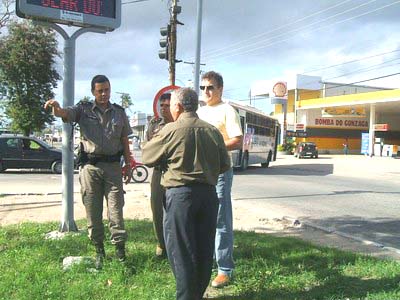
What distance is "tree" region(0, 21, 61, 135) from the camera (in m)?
28.5

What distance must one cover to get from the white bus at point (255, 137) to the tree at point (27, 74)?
11.3 m

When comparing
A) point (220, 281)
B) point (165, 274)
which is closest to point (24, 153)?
point (165, 274)

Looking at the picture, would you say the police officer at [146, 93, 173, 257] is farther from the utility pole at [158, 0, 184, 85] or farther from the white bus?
the white bus

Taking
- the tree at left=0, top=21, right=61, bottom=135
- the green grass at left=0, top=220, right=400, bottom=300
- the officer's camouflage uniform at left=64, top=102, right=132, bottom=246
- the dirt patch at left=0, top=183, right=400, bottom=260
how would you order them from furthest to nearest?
the tree at left=0, top=21, right=61, bottom=135
the dirt patch at left=0, top=183, right=400, bottom=260
the officer's camouflage uniform at left=64, top=102, right=132, bottom=246
the green grass at left=0, top=220, right=400, bottom=300

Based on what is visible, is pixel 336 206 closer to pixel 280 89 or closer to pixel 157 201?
pixel 157 201

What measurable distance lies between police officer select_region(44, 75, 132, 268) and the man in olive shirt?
52.5 inches

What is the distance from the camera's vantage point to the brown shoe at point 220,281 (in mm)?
4727

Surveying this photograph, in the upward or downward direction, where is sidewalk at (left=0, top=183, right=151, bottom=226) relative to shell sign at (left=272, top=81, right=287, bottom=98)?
downward

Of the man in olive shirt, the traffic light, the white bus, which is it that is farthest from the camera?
the white bus

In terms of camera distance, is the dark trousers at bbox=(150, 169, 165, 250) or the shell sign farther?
the shell sign

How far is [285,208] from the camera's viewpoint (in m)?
11.4

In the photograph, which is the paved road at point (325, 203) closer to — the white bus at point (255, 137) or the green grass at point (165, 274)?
the green grass at point (165, 274)

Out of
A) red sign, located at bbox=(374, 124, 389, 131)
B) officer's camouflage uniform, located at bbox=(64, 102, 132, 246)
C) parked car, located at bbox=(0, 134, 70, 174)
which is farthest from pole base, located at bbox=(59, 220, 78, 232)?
red sign, located at bbox=(374, 124, 389, 131)

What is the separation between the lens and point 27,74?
2912 cm
